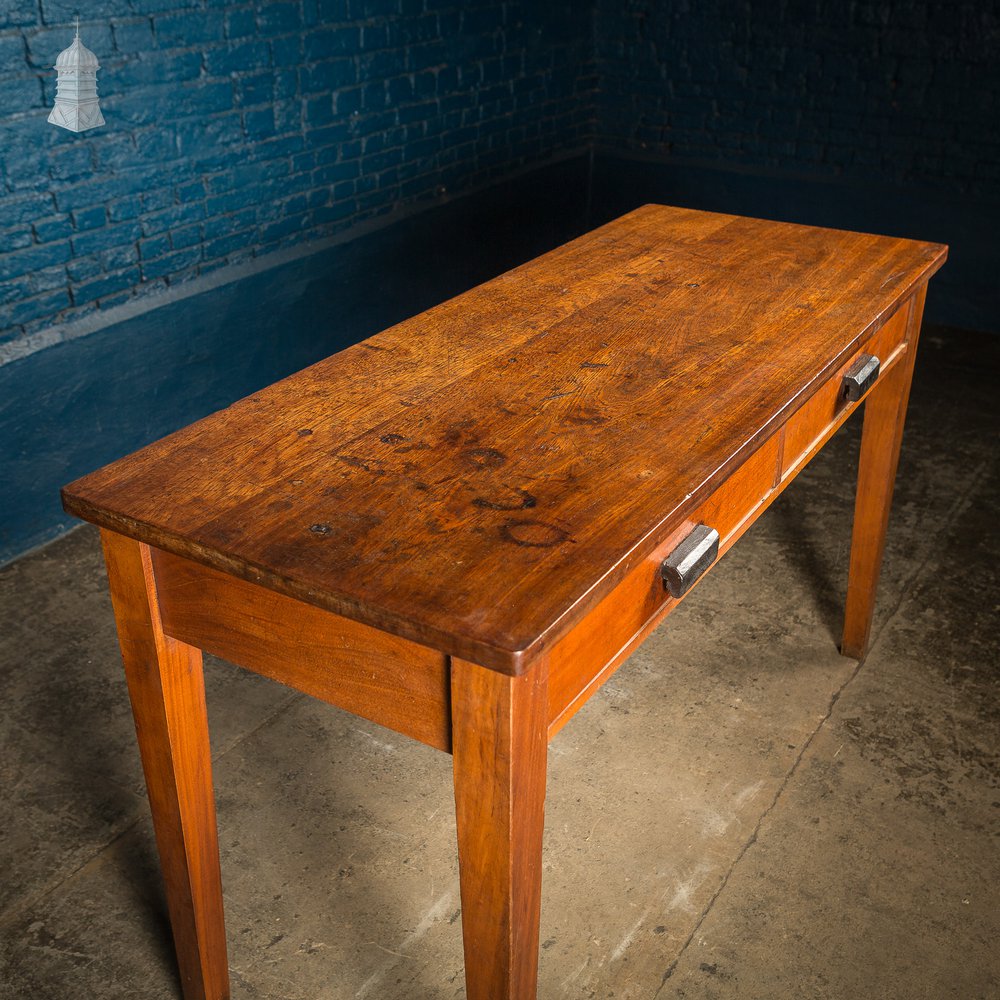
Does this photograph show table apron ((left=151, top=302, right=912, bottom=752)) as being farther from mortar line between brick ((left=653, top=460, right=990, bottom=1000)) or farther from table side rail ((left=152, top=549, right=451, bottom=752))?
mortar line between brick ((left=653, top=460, right=990, bottom=1000))

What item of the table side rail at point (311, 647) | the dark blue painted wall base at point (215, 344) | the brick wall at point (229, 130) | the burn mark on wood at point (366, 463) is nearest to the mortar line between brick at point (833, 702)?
the table side rail at point (311, 647)

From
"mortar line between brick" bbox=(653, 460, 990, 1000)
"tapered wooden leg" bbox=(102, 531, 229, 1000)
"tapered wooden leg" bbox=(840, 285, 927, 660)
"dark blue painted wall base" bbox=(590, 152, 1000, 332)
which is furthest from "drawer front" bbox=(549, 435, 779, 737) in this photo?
Answer: "dark blue painted wall base" bbox=(590, 152, 1000, 332)

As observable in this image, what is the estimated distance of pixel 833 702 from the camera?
8.50ft

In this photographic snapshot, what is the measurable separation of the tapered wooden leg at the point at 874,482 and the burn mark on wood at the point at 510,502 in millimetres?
1297

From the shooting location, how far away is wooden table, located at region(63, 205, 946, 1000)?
1251 mm

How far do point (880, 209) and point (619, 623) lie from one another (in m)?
3.98

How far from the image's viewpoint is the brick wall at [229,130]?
301 centimetres

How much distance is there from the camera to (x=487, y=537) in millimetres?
1335

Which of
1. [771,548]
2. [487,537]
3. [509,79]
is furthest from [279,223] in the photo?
[487,537]

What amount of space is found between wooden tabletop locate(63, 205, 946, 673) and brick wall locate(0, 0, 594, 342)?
1535mm

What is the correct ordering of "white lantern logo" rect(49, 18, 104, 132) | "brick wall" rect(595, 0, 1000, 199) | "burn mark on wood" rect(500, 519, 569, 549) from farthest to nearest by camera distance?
"brick wall" rect(595, 0, 1000, 199) < "white lantern logo" rect(49, 18, 104, 132) < "burn mark on wood" rect(500, 519, 569, 549)

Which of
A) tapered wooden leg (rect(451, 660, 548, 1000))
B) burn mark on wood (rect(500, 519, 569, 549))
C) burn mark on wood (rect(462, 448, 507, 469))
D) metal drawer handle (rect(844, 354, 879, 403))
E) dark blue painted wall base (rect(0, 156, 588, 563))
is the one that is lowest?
dark blue painted wall base (rect(0, 156, 588, 563))

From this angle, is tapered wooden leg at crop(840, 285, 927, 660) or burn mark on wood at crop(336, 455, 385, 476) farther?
tapered wooden leg at crop(840, 285, 927, 660)

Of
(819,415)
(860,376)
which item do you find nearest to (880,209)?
(860,376)
